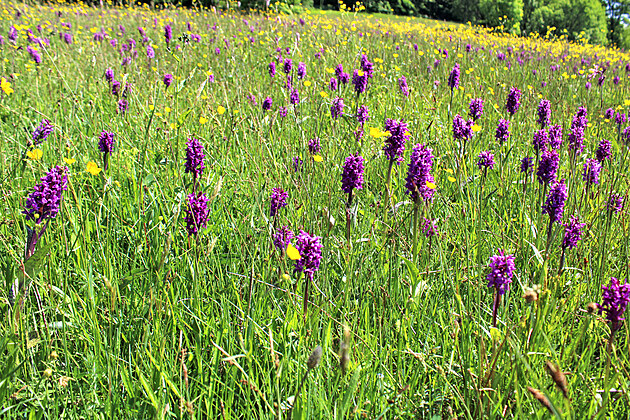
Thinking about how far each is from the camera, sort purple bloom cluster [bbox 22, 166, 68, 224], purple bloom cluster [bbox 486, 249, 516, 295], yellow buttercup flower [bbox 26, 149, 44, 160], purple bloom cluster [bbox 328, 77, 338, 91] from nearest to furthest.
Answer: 1. purple bloom cluster [bbox 486, 249, 516, 295]
2. purple bloom cluster [bbox 22, 166, 68, 224]
3. yellow buttercup flower [bbox 26, 149, 44, 160]
4. purple bloom cluster [bbox 328, 77, 338, 91]

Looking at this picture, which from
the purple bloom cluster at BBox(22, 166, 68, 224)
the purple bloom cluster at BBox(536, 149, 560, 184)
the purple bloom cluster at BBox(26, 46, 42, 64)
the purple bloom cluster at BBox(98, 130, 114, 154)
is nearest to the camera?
the purple bloom cluster at BBox(22, 166, 68, 224)

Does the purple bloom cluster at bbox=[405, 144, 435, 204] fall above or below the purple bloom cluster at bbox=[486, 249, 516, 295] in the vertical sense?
above

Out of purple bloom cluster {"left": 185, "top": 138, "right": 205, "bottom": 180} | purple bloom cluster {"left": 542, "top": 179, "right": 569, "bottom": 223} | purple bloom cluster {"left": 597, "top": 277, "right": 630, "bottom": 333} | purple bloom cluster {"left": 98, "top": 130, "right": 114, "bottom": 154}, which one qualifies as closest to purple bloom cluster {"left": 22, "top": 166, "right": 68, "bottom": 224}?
purple bloom cluster {"left": 185, "top": 138, "right": 205, "bottom": 180}

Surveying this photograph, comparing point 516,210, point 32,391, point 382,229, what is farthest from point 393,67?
point 32,391

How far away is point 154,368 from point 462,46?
26.1 ft

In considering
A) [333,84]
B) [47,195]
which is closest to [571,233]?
[47,195]

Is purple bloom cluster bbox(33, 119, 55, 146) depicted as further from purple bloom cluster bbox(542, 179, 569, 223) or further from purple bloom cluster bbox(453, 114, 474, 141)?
purple bloom cluster bbox(542, 179, 569, 223)

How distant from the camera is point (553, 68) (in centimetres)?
632

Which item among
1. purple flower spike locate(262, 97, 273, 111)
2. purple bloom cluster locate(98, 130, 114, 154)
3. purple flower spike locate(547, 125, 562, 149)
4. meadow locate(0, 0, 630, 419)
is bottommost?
meadow locate(0, 0, 630, 419)

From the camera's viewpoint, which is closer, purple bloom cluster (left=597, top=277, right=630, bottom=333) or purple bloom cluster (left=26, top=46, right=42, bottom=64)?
Answer: purple bloom cluster (left=597, top=277, right=630, bottom=333)

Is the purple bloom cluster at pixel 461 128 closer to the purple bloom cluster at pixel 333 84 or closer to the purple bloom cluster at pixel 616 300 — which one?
the purple bloom cluster at pixel 616 300

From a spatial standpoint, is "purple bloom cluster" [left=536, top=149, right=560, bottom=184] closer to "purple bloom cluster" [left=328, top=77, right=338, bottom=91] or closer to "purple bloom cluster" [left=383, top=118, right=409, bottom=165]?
"purple bloom cluster" [left=383, top=118, right=409, bottom=165]

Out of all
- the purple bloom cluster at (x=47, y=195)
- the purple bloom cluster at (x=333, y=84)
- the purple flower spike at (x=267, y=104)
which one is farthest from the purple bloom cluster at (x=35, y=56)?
the purple bloom cluster at (x=47, y=195)

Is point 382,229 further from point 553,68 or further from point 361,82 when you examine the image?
point 553,68
